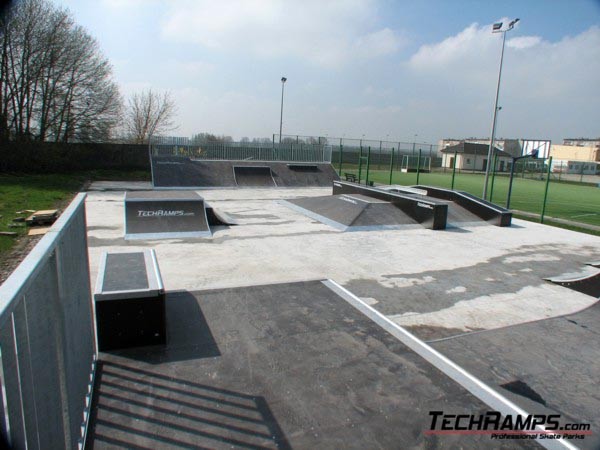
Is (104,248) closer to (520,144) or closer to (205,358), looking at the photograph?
(205,358)

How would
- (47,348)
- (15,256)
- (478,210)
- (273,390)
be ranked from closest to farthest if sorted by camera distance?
(47,348), (273,390), (15,256), (478,210)

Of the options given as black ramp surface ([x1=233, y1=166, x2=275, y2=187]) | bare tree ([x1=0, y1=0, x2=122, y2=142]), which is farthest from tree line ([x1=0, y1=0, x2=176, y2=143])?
black ramp surface ([x1=233, y1=166, x2=275, y2=187])

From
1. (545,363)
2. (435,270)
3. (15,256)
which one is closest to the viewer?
(545,363)

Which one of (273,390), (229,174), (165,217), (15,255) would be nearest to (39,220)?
(15,255)

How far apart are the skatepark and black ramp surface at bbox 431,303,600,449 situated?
0.02 meters

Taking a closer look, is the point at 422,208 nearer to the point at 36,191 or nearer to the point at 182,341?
the point at 182,341

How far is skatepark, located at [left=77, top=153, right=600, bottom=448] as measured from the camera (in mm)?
2816

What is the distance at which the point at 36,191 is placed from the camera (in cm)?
1722

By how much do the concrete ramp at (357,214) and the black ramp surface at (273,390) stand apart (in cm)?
729

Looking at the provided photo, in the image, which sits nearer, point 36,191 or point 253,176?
point 36,191

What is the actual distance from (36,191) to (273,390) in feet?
58.9

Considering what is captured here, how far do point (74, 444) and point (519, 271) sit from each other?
316 inches

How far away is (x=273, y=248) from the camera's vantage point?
9.19 meters

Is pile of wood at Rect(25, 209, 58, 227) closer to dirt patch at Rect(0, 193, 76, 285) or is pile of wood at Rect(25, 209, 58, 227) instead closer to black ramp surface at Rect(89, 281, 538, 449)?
dirt patch at Rect(0, 193, 76, 285)
